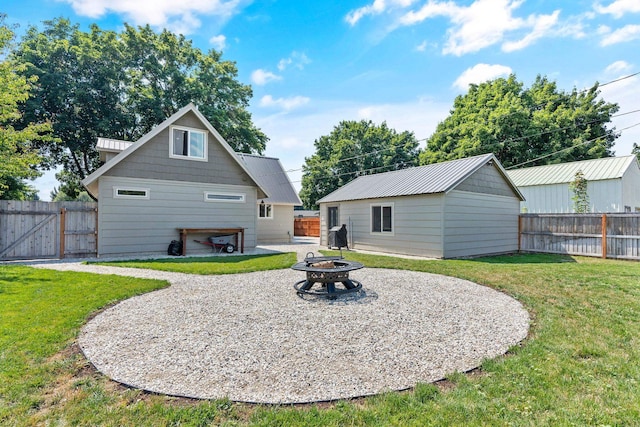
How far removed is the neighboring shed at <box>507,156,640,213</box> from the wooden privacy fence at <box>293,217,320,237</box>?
551 inches

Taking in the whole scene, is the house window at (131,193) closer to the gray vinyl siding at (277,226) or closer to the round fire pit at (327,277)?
the gray vinyl siding at (277,226)

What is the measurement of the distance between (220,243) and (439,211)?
27.6 ft

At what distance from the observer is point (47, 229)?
10.6m

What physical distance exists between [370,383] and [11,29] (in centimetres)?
1674

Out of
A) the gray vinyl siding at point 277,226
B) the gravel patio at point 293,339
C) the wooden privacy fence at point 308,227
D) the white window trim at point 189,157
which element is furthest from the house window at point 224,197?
the wooden privacy fence at point 308,227

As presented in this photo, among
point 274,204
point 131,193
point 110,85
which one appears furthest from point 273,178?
point 110,85

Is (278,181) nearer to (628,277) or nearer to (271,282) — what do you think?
(271,282)

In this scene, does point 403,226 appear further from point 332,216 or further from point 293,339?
point 293,339

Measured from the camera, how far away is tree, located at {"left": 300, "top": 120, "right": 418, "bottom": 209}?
112 feet

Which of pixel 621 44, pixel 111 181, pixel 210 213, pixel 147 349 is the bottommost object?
pixel 147 349

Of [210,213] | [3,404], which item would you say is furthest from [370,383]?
[210,213]

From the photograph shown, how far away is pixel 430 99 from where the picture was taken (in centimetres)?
1678

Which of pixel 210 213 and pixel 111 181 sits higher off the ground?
pixel 111 181

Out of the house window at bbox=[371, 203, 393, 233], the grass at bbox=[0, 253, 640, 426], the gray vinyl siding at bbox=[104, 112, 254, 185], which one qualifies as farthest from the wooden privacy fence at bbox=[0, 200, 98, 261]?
the house window at bbox=[371, 203, 393, 233]
